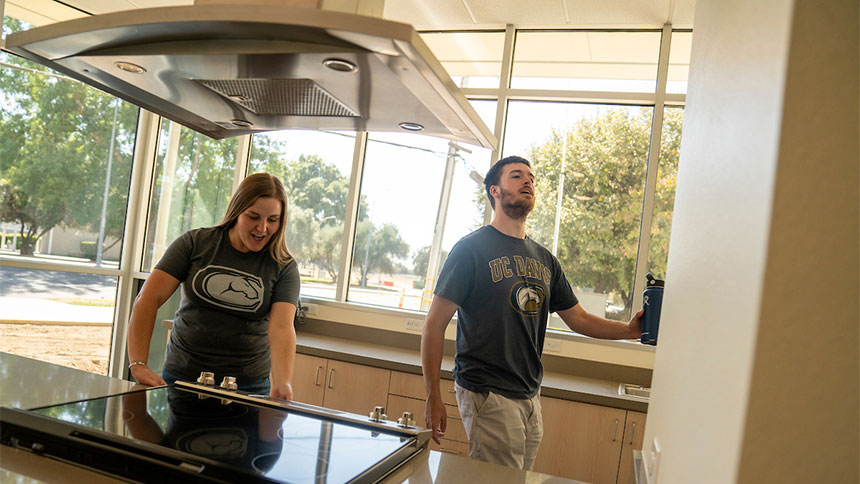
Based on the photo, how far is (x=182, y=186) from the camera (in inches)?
176

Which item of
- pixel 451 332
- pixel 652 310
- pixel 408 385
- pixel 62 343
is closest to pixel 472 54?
pixel 451 332

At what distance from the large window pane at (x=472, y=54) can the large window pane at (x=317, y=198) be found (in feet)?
2.79

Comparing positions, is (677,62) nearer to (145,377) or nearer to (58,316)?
(145,377)

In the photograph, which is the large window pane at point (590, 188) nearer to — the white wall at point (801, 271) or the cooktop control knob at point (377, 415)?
the cooktop control knob at point (377, 415)

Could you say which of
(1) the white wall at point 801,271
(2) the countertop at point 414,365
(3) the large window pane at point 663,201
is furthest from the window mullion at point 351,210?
(1) the white wall at point 801,271

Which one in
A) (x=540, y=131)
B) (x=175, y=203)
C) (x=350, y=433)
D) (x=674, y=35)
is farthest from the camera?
(x=175, y=203)

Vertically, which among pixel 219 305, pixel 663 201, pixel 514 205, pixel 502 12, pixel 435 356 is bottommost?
pixel 435 356

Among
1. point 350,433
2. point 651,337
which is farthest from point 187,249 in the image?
point 651,337

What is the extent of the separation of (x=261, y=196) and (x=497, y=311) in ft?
2.88

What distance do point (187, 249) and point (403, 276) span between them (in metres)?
2.16

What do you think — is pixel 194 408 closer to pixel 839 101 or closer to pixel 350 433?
pixel 350 433

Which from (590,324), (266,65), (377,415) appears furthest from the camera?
(590,324)

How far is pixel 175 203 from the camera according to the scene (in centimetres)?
448

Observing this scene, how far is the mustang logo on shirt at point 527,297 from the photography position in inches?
80.7
